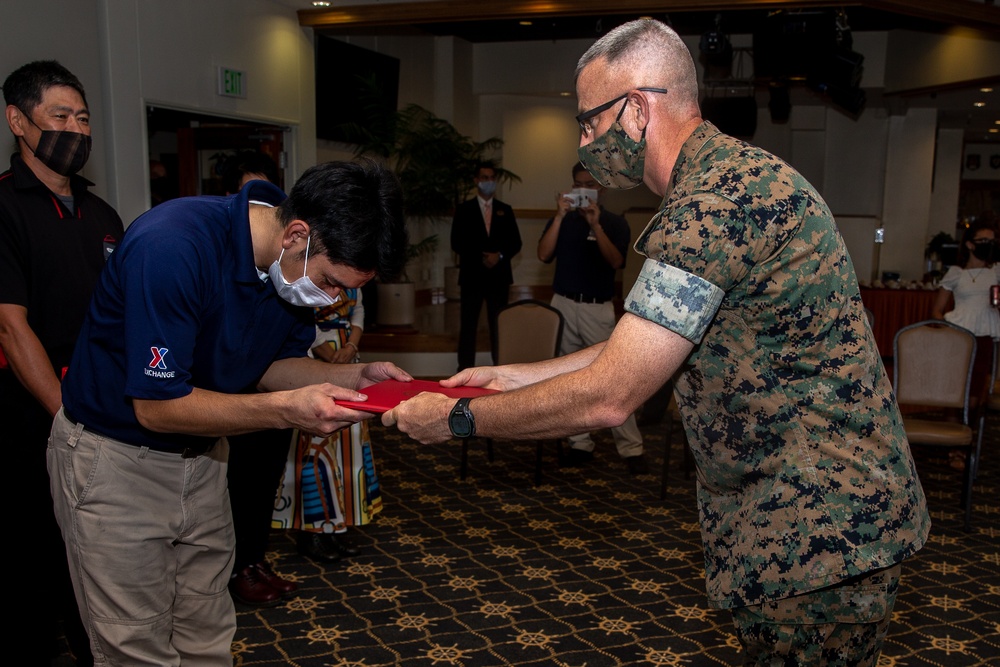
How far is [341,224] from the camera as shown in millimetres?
1729

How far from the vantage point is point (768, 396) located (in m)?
1.40

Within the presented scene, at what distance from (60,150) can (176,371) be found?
1322mm

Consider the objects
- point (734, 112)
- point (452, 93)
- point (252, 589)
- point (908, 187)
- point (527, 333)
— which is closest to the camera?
point (252, 589)

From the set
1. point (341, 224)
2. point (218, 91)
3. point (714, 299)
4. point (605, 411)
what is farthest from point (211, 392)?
point (218, 91)

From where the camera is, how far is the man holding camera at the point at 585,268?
205 inches

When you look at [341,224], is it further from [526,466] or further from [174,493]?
[526,466]

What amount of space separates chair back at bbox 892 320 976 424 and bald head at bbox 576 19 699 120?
3.41 meters

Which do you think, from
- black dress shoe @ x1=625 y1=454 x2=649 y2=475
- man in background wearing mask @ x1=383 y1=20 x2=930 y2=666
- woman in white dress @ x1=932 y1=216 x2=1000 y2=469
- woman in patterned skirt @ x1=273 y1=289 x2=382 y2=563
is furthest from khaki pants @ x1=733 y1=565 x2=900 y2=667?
woman in white dress @ x1=932 y1=216 x2=1000 y2=469

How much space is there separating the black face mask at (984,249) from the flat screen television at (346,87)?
18.9ft

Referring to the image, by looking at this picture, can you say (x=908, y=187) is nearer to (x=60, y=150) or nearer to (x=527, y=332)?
(x=527, y=332)

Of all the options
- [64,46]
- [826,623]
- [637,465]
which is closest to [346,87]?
[64,46]

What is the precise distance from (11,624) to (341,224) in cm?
186

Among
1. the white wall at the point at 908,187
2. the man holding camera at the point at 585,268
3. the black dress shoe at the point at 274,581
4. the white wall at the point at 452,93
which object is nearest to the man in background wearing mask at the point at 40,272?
the black dress shoe at the point at 274,581

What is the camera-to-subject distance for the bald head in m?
1.54
